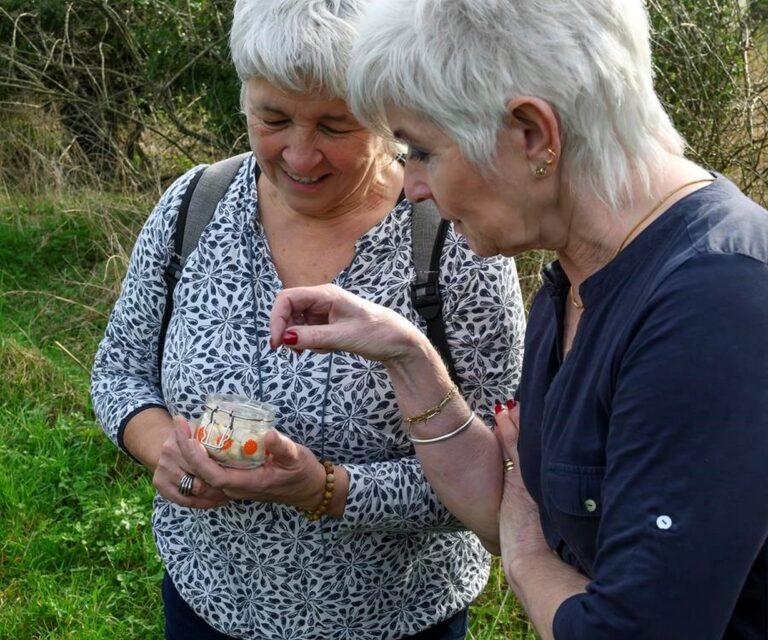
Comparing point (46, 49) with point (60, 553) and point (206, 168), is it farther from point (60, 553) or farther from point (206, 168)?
point (206, 168)

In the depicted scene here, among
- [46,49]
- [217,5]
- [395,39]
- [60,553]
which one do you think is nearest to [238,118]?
[217,5]

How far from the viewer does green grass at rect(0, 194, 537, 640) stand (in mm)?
3818

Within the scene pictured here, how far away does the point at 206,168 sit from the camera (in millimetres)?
2514

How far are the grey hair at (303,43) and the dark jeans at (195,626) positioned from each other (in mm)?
1150

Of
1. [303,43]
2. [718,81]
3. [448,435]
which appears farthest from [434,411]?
[718,81]

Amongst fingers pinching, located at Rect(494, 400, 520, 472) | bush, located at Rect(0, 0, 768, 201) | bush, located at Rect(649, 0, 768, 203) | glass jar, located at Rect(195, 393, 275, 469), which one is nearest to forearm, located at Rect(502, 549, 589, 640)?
fingers pinching, located at Rect(494, 400, 520, 472)

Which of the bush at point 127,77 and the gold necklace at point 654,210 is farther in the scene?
the bush at point 127,77

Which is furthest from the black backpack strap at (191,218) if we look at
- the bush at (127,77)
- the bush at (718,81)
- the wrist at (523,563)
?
the bush at (127,77)

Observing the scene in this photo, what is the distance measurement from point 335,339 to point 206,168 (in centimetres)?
71

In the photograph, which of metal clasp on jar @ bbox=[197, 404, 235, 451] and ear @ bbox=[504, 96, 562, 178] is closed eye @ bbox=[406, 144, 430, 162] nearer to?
ear @ bbox=[504, 96, 562, 178]

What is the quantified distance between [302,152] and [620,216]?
828mm

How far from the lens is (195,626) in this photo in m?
2.44

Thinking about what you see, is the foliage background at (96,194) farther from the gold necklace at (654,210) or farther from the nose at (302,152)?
the gold necklace at (654,210)

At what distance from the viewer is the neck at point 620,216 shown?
1600mm
